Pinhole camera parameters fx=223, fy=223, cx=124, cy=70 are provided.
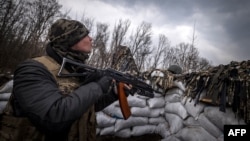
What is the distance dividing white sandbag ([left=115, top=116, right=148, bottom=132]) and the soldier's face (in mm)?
3003

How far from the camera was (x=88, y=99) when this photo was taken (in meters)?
1.29

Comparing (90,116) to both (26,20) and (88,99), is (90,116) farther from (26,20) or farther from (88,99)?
(26,20)

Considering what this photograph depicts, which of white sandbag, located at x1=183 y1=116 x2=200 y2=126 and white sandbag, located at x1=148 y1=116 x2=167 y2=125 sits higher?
white sandbag, located at x1=183 y1=116 x2=200 y2=126

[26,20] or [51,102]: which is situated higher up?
[26,20]

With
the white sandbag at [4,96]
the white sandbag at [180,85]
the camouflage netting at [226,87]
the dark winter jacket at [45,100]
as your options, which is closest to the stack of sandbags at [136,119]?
the white sandbag at [180,85]

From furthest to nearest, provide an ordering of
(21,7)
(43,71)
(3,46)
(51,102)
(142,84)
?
(21,7) → (3,46) → (142,84) → (43,71) → (51,102)

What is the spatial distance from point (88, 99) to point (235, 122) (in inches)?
111

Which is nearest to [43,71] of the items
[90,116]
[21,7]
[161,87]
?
[90,116]

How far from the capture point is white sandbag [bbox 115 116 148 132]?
4.48 m

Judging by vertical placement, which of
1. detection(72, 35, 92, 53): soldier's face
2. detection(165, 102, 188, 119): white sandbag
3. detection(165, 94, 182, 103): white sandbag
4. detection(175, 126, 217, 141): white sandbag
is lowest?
detection(175, 126, 217, 141): white sandbag

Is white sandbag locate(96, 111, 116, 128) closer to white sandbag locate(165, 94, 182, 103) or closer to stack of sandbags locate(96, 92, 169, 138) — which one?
stack of sandbags locate(96, 92, 169, 138)

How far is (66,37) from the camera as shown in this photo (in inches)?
64.3

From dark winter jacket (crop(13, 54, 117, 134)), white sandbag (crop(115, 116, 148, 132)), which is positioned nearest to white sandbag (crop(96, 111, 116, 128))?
white sandbag (crop(115, 116, 148, 132))

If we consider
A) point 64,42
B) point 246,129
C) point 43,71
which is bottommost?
point 246,129
